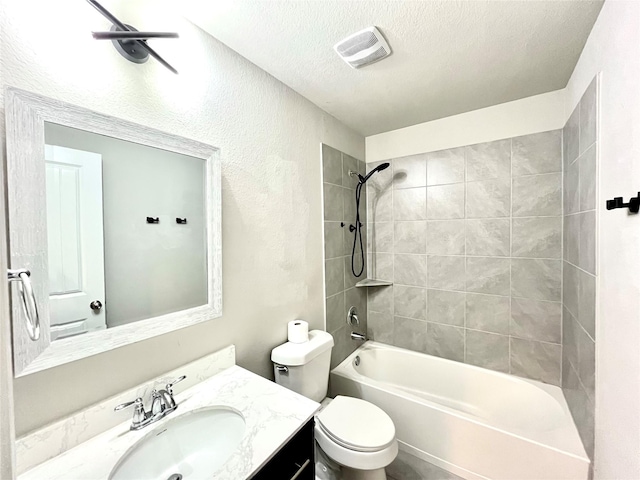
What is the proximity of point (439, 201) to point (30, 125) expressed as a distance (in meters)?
2.29

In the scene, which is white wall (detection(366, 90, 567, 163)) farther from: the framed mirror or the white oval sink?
the white oval sink

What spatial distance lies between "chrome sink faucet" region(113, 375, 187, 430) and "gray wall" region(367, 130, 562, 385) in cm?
188

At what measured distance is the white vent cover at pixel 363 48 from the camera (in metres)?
1.21

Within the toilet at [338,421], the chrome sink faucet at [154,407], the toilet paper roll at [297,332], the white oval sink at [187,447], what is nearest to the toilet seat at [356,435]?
the toilet at [338,421]

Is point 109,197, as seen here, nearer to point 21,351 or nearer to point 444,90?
point 21,351

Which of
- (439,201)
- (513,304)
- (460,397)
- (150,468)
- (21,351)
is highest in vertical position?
(439,201)

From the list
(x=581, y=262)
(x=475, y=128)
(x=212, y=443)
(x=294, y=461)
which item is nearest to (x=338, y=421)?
(x=294, y=461)

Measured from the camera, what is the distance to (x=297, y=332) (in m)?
1.56

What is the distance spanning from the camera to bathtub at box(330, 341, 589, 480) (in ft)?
4.38

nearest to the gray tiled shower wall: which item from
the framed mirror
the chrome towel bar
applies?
the framed mirror

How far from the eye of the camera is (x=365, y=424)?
4.66 feet

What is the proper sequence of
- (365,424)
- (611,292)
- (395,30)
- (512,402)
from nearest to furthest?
(611,292)
(395,30)
(365,424)
(512,402)

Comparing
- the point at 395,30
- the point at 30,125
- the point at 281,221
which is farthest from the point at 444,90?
the point at 30,125

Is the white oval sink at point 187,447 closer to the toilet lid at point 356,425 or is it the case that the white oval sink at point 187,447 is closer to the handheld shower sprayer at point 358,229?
the toilet lid at point 356,425
